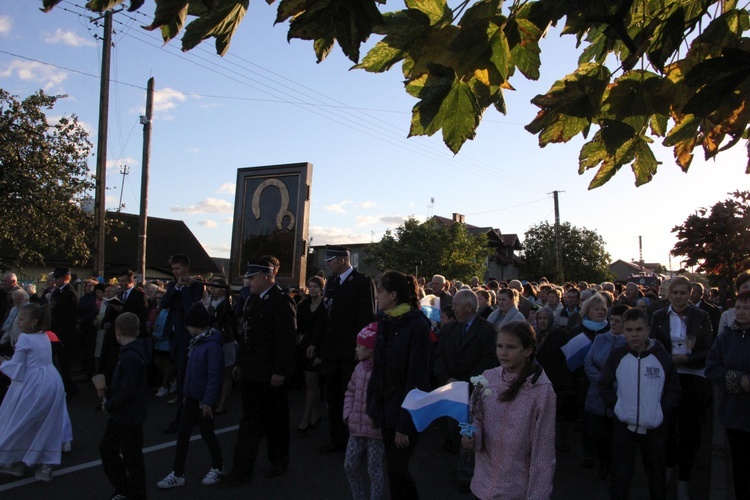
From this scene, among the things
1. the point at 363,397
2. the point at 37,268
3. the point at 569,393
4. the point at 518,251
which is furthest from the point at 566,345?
the point at 518,251

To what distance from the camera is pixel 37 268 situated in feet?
123

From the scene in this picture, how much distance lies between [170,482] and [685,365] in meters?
4.79

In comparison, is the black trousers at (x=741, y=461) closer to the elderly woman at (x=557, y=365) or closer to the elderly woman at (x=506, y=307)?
the elderly woman at (x=557, y=365)

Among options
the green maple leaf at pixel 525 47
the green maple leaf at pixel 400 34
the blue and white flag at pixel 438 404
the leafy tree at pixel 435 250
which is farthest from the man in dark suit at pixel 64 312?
the leafy tree at pixel 435 250

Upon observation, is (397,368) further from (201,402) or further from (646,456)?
(201,402)

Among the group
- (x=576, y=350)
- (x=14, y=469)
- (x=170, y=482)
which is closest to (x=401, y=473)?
(x=170, y=482)

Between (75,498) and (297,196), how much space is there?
5510 millimetres

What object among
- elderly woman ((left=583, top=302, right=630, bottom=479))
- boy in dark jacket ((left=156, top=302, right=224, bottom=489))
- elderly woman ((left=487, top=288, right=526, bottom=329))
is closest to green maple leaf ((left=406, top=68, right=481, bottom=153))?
boy in dark jacket ((left=156, top=302, right=224, bottom=489))

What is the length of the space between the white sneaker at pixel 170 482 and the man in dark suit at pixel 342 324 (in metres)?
1.81

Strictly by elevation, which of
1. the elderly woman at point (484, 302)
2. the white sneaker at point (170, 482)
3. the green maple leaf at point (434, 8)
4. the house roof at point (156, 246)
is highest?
the house roof at point (156, 246)

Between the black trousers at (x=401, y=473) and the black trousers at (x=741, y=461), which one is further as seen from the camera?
the black trousers at (x=741, y=461)

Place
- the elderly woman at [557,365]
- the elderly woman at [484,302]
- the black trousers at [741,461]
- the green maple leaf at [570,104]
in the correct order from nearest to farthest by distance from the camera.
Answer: the green maple leaf at [570,104] < the black trousers at [741,461] < the elderly woman at [557,365] < the elderly woman at [484,302]

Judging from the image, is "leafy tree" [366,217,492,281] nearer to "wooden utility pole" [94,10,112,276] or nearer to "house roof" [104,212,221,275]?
"house roof" [104,212,221,275]

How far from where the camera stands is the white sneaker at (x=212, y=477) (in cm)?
592
